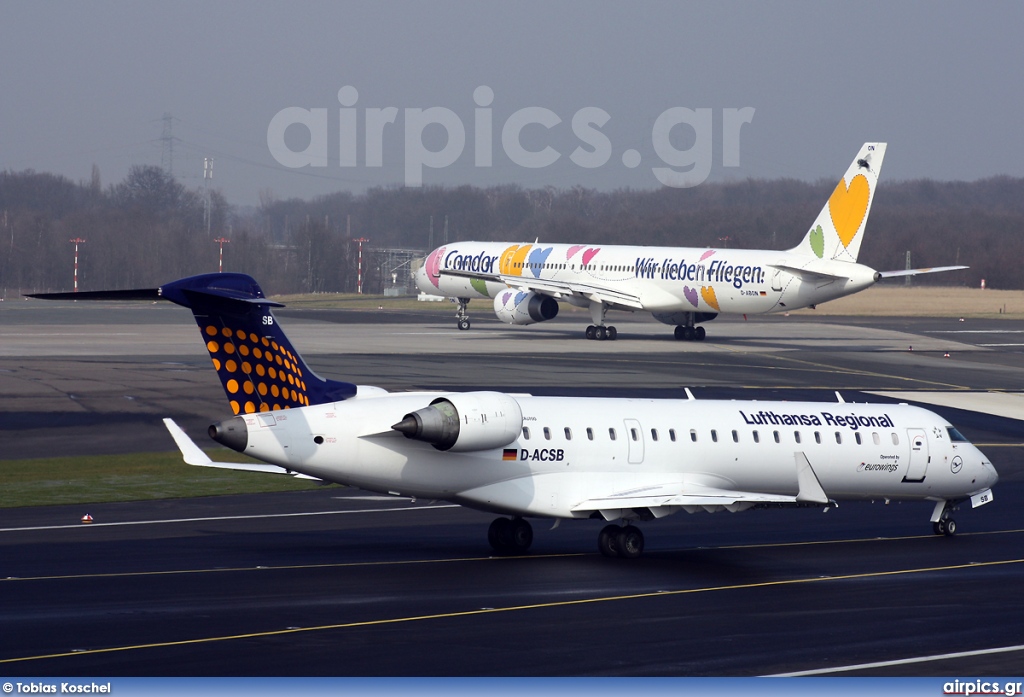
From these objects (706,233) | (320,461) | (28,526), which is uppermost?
(706,233)

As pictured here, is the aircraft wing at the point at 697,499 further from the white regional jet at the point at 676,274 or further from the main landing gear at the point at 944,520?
the white regional jet at the point at 676,274

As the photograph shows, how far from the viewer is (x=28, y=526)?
2592 centimetres

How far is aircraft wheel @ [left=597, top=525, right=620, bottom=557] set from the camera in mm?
23438

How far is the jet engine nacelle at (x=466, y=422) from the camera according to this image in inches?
856

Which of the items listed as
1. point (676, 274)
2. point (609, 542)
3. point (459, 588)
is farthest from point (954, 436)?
point (676, 274)

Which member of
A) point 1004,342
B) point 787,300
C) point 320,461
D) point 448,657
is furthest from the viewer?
point 1004,342

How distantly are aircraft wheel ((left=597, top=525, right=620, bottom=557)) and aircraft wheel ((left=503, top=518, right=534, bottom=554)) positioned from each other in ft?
4.42

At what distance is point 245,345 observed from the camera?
22.3 m

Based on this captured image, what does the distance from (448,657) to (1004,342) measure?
72.0 metres

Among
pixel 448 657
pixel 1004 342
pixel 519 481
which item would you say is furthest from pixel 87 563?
pixel 1004 342

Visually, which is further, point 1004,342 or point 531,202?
point 531,202

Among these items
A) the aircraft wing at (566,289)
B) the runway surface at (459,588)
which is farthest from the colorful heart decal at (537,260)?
the runway surface at (459,588)

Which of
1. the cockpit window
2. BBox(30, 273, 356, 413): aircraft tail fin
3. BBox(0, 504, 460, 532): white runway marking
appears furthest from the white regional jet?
BBox(30, 273, 356, 413): aircraft tail fin

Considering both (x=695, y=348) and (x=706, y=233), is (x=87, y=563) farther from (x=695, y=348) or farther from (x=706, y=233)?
(x=706, y=233)
